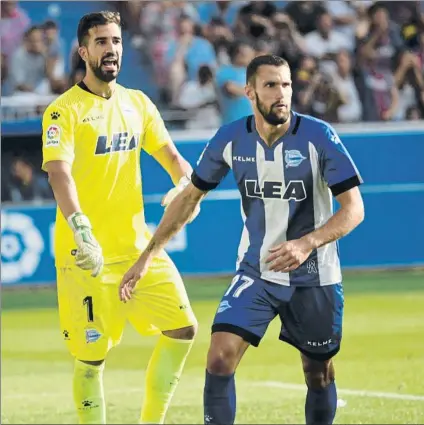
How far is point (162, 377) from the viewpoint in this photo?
7258 millimetres

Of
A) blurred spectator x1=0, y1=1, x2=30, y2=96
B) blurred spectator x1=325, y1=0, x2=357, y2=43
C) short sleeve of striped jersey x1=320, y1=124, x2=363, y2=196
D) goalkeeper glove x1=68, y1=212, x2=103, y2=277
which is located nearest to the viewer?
short sleeve of striped jersey x1=320, y1=124, x2=363, y2=196

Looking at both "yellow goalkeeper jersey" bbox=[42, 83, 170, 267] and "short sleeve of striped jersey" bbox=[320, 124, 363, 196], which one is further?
"yellow goalkeeper jersey" bbox=[42, 83, 170, 267]

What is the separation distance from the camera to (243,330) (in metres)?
6.23

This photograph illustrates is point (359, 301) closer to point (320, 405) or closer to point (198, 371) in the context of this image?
point (198, 371)

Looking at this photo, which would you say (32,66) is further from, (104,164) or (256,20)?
(104,164)

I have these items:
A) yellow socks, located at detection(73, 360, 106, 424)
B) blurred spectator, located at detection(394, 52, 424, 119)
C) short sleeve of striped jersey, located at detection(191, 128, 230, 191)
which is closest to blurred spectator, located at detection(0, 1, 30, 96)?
blurred spectator, located at detection(394, 52, 424, 119)

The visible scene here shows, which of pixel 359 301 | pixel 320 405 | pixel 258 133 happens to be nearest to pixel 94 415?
pixel 320 405

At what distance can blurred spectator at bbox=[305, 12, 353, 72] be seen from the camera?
57.8 feet

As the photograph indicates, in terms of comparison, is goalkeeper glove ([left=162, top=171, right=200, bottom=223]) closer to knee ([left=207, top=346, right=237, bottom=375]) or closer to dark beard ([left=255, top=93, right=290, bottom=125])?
dark beard ([left=255, top=93, right=290, bottom=125])

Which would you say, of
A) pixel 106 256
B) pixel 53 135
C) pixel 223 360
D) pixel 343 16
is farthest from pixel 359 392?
pixel 343 16

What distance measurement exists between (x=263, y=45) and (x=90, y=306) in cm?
1017

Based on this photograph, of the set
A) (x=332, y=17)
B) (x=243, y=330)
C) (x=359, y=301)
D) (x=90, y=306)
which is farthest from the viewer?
(x=332, y=17)

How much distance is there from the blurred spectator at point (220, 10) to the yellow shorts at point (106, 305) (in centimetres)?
1160

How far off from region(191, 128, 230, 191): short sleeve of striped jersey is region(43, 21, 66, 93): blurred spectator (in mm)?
10329
